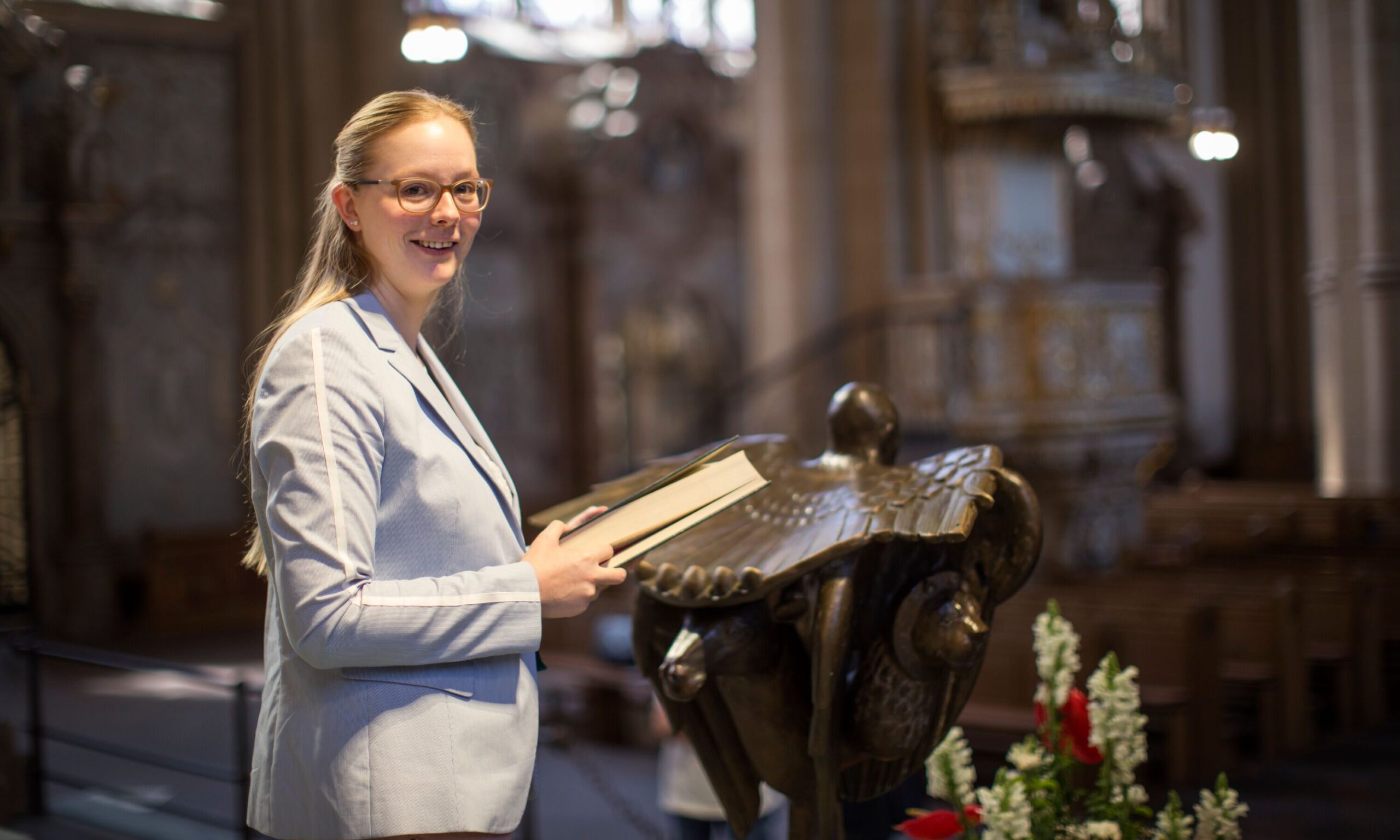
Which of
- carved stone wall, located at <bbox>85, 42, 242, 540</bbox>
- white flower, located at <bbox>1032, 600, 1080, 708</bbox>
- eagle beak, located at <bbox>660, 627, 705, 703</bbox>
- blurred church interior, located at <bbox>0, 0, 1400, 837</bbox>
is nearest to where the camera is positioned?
eagle beak, located at <bbox>660, 627, 705, 703</bbox>

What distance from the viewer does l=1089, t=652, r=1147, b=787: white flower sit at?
7.77ft

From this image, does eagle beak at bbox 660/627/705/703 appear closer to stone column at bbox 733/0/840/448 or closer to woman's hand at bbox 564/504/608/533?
woman's hand at bbox 564/504/608/533

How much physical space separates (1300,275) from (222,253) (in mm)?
11792

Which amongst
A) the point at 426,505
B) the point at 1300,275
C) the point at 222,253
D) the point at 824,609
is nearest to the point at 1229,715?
the point at 824,609

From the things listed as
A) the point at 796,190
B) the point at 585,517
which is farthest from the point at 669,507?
the point at 796,190

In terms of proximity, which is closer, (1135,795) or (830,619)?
(830,619)

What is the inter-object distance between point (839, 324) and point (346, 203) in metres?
8.09

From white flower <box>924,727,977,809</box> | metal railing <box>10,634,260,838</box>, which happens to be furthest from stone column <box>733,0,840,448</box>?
white flower <box>924,727,977,809</box>

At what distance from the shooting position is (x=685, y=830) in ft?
13.7

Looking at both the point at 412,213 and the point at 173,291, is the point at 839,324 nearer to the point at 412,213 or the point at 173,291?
the point at 173,291

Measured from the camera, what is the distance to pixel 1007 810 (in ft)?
7.09

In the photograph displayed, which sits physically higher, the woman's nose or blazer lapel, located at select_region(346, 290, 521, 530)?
the woman's nose

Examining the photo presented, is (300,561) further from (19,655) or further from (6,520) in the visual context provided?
(19,655)

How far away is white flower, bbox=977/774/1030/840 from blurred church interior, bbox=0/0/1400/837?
3.30 metres
